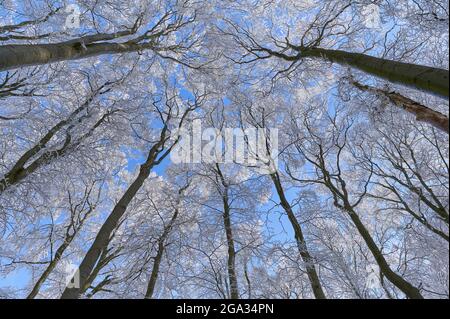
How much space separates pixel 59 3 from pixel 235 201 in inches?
219

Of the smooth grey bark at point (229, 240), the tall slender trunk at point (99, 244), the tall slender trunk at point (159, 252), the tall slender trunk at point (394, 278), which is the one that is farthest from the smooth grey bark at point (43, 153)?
the tall slender trunk at point (394, 278)

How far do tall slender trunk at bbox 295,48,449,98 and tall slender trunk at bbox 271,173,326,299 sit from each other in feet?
11.0

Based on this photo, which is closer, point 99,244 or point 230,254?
point 99,244

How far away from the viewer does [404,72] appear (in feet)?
9.49

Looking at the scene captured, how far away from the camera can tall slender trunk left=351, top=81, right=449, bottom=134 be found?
8.44 feet

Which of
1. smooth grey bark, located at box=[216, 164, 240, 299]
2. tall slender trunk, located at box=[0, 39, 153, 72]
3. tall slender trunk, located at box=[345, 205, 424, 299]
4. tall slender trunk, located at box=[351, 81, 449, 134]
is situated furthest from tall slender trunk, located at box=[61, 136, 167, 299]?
tall slender trunk, located at box=[351, 81, 449, 134]

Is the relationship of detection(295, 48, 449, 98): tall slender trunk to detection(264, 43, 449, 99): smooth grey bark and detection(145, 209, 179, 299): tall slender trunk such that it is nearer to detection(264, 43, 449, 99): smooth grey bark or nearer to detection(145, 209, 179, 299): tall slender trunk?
detection(264, 43, 449, 99): smooth grey bark

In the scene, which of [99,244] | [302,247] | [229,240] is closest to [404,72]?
[302,247]

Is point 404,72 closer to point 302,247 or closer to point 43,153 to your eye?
point 302,247

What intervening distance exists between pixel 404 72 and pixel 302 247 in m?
3.86

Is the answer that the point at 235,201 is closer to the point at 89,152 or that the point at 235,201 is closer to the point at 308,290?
the point at 308,290

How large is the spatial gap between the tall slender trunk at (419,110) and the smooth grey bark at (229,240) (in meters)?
4.03

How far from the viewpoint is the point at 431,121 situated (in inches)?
108
